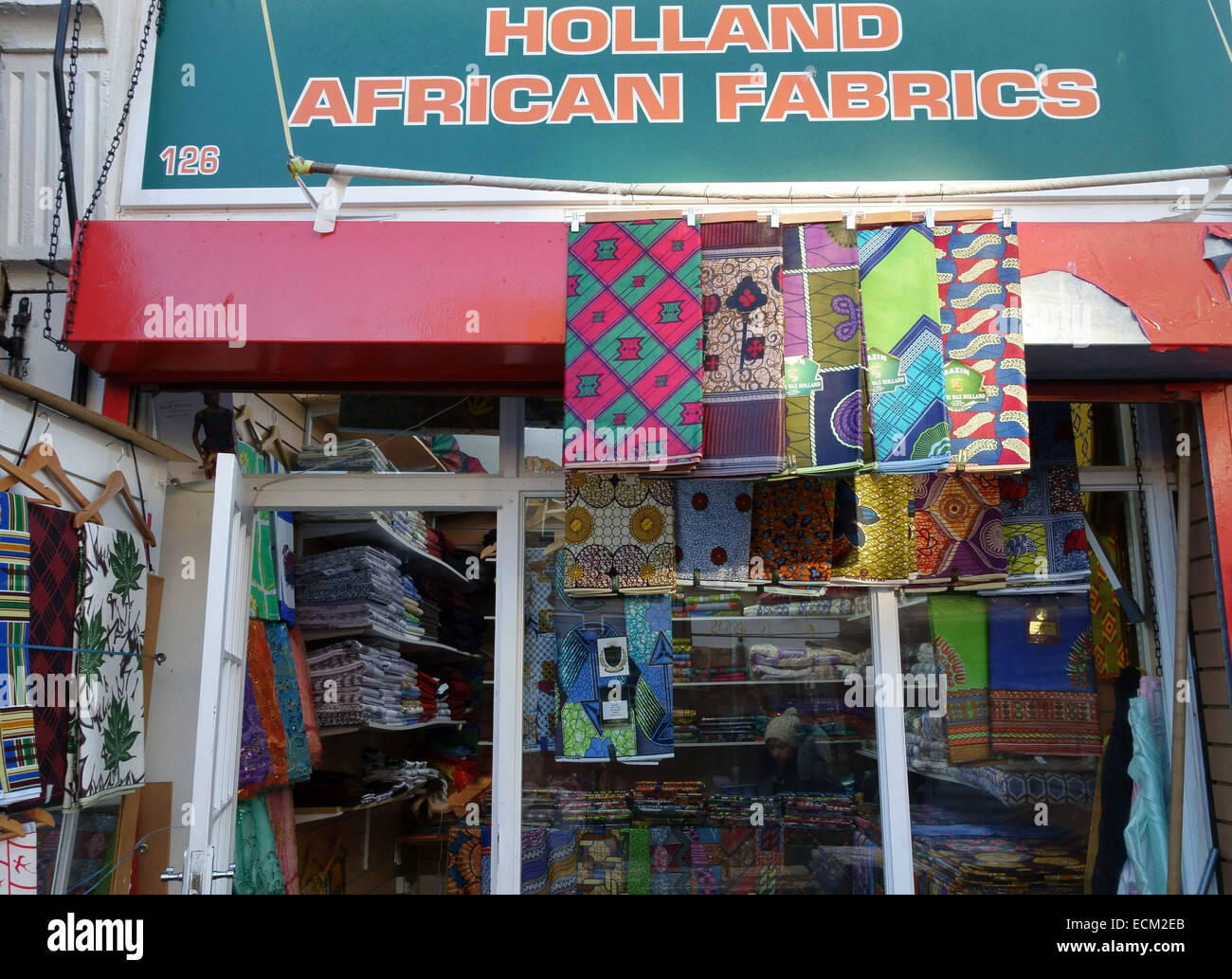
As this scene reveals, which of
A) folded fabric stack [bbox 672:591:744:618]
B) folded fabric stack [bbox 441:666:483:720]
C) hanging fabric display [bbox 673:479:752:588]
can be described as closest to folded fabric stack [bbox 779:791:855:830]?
folded fabric stack [bbox 672:591:744:618]

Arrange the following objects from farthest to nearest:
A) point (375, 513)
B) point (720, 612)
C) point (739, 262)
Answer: point (375, 513) < point (720, 612) < point (739, 262)

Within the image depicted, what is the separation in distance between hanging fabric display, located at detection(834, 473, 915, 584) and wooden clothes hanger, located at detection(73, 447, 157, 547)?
2.62 m

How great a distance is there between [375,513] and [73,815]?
6.80 ft

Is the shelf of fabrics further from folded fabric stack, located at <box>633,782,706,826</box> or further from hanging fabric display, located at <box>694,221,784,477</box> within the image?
hanging fabric display, located at <box>694,221,784,477</box>

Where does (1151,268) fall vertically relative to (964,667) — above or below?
above

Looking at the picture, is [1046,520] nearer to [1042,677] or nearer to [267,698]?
[1042,677]

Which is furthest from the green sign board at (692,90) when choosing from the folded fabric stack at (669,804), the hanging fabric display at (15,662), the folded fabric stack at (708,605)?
the folded fabric stack at (669,804)

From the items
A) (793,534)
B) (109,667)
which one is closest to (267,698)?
(109,667)

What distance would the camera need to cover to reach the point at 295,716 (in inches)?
182

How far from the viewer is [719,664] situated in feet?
14.1

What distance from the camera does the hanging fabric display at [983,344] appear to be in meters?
3.49

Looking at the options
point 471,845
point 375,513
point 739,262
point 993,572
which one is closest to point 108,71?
point 375,513

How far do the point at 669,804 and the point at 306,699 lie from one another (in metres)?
1.74

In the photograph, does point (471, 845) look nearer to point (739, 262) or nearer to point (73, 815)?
point (73, 815)
